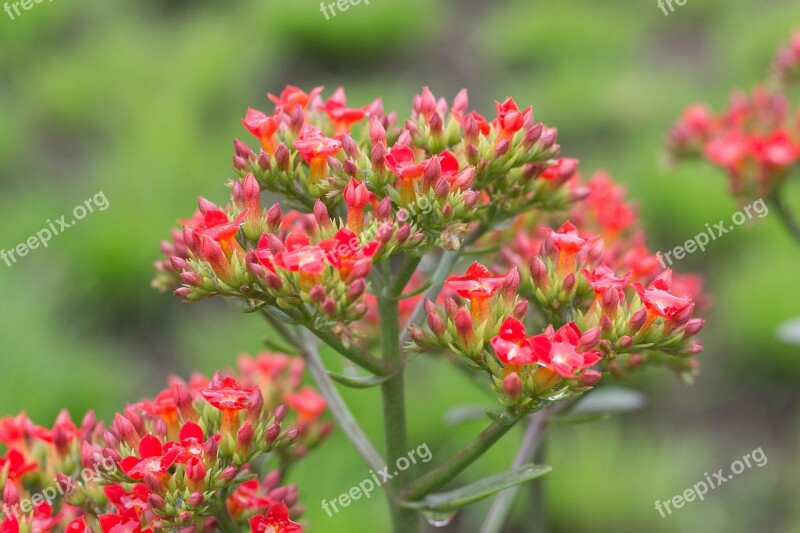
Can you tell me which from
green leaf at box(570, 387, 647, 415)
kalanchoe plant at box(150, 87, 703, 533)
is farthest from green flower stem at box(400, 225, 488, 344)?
green leaf at box(570, 387, 647, 415)

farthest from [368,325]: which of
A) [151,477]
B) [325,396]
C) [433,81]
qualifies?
[433,81]

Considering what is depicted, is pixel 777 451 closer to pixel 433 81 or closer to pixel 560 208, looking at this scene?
pixel 560 208

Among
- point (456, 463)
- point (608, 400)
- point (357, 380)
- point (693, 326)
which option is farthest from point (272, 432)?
point (608, 400)

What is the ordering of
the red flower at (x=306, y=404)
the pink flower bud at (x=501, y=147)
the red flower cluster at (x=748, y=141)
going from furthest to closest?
the red flower cluster at (x=748, y=141) → the red flower at (x=306, y=404) → the pink flower bud at (x=501, y=147)

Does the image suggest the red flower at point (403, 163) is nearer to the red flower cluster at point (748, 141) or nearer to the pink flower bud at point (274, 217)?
the pink flower bud at point (274, 217)

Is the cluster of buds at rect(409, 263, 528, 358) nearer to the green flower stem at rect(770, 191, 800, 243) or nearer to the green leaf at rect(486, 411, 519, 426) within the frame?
the green leaf at rect(486, 411, 519, 426)

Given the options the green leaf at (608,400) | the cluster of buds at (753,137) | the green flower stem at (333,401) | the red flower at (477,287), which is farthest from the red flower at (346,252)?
the cluster of buds at (753,137)

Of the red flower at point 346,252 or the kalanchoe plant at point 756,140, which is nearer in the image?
→ the red flower at point 346,252
